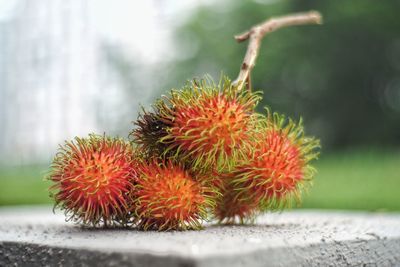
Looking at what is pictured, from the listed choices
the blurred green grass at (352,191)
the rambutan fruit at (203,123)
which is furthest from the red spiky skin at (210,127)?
the blurred green grass at (352,191)

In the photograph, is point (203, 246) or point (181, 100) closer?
point (203, 246)

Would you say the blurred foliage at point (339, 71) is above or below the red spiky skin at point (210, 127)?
above

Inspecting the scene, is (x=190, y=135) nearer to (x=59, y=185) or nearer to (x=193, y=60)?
(x=59, y=185)

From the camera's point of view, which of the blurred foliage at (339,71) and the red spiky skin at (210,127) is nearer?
the red spiky skin at (210,127)

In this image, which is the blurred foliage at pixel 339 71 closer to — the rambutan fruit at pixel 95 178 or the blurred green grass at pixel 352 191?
the blurred green grass at pixel 352 191

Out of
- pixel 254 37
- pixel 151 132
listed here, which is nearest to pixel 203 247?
pixel 151 132

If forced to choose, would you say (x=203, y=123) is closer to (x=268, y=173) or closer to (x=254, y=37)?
(x=268, y=173)

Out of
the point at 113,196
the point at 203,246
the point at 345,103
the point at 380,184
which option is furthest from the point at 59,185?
the point at 345,103
